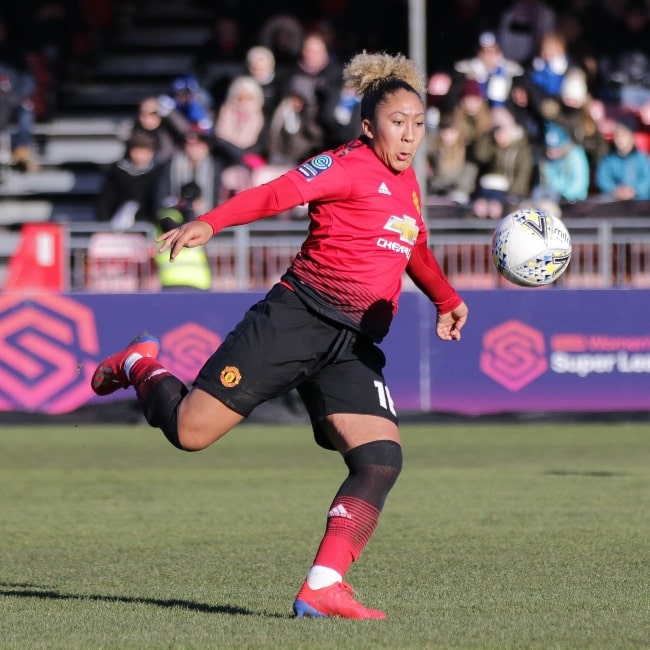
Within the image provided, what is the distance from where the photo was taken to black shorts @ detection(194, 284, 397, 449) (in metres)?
6.00

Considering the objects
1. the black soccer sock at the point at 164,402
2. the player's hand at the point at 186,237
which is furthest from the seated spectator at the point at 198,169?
the player's hand at the point at 186,237

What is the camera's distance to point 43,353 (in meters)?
15.5

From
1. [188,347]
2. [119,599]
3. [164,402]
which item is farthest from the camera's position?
[188,347]

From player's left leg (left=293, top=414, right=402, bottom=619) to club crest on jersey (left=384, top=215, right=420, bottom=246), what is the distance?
0.72 metres

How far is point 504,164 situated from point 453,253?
2417 millimetres

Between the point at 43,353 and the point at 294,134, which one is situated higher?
the point at 294,134

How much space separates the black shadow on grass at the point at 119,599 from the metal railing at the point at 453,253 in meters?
9.44

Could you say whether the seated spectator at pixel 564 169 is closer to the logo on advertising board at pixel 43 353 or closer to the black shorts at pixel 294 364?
the logo on advertising board at pixel 43 353

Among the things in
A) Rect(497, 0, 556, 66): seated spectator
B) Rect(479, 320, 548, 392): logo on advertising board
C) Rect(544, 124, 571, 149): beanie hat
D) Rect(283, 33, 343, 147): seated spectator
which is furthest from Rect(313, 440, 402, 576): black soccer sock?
Rect(497, 0, 556, 66): seated spectator

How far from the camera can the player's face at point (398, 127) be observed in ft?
19.8

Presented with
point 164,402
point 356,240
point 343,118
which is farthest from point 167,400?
point 343,118

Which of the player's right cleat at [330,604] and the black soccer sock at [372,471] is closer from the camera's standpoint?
the player's right cleat at [330,604]

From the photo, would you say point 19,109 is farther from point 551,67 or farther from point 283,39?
point 551,67

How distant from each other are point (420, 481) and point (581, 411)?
4991 millimetres
